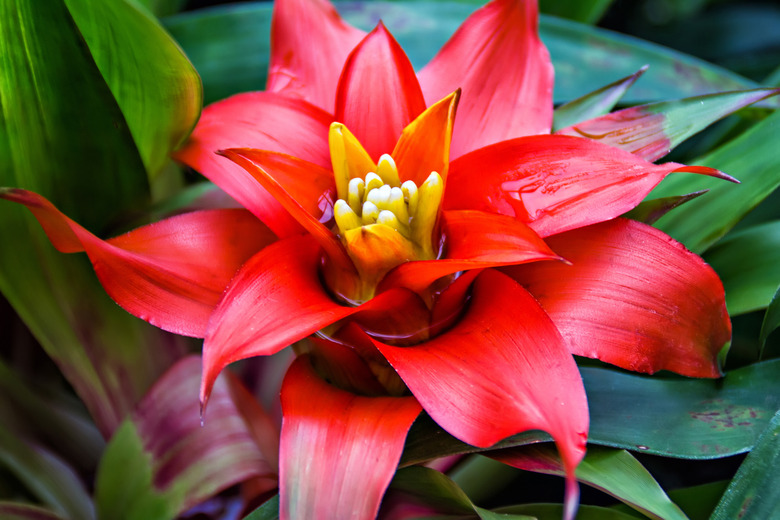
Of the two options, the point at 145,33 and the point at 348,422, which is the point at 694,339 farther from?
the point at 145,33

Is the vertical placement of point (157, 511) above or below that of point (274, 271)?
below

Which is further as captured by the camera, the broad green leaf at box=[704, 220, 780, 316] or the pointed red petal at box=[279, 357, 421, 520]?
the broad green leaf at box=[704, 220, 780, 316]

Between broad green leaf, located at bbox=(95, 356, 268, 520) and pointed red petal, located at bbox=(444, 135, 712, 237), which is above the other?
pointed red petal, located at bbox=(444, 135, 712, 237)

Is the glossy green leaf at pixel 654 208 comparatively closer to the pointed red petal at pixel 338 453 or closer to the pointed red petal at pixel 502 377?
the pointed red petal at pixel 502 377

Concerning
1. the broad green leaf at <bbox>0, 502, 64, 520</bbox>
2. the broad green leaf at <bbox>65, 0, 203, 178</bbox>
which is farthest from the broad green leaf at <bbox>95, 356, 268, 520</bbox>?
the broad green leaf at <bbox>65, 0, 203, 178</bbox>

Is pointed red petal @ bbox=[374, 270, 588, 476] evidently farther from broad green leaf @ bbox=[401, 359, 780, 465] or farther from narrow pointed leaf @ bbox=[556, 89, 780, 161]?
narrow pointed leaf @ bbox=[556, 89, 780, 161]

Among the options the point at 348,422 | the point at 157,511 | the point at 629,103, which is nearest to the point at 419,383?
the point at 348,422
